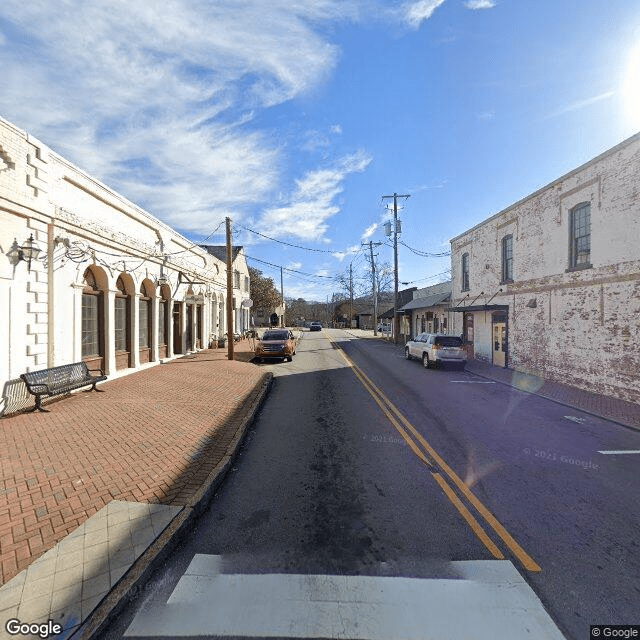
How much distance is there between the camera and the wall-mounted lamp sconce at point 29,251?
7750 millimetres

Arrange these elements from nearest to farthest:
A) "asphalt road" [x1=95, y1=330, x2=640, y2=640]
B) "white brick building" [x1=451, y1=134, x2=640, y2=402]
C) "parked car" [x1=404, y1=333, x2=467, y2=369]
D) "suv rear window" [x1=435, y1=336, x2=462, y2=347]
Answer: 1. "asphalt road" [x1=95, y1=330, x2=640, y2=640]
2. "white brick building" [x1=451, y1=134, x2=640, y2=402]
3. "parked car" [x1=404, y1=333, x2=467, y2=369]
4. "suv rear window" [x1=435, y1=336, x2=462, y2=347]

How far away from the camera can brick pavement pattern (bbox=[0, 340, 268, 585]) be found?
3750mm

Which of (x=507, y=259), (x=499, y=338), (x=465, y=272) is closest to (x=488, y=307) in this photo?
(x=499, y=338)

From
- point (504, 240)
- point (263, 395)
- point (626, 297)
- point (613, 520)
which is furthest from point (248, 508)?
point (504, 240)

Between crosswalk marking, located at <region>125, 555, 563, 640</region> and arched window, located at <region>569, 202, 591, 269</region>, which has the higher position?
arched window, located at <region>569, 202, 591, 269</region>

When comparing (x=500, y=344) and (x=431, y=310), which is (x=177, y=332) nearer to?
(x=500, y=344)

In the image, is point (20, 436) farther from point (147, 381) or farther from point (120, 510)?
point (147, 381)

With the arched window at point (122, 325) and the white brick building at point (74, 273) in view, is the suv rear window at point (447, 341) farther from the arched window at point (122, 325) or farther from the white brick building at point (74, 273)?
the arched window at point (122, 325)

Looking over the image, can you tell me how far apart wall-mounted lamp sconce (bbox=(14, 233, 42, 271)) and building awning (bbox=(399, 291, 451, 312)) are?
21.0m

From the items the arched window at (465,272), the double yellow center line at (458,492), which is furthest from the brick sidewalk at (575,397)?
the arched window at (465,272)

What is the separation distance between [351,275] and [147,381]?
51.4 m

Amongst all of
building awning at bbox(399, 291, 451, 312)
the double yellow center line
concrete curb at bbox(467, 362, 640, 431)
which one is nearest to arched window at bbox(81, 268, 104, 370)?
the double yellow center line

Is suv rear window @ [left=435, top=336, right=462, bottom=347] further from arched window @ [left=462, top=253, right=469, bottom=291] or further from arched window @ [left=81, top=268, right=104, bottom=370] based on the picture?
arched window @ [left=81, top=268, right=104, bottom=370]

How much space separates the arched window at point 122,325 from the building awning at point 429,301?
18555 millimetres
